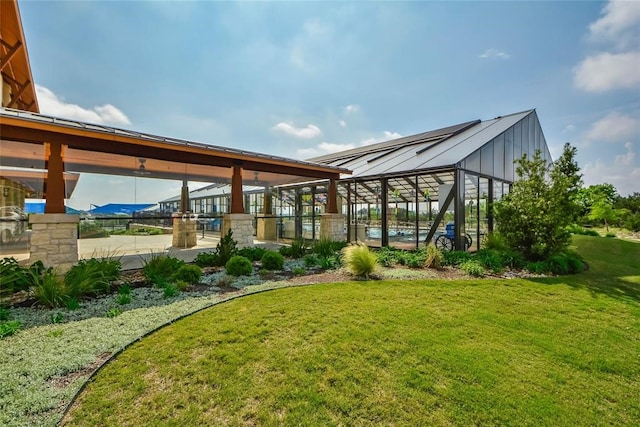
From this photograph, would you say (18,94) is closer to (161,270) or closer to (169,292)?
(161,270)

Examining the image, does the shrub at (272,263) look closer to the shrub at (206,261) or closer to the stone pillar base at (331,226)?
the shrub at (206,261)

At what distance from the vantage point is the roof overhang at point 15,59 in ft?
25.4

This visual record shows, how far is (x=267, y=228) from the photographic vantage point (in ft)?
47.1

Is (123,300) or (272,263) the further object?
(272,263)

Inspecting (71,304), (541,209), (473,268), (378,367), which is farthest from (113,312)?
(541,209)

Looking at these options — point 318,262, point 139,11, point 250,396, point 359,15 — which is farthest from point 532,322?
point 139,11

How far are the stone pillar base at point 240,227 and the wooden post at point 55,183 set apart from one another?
4.06m

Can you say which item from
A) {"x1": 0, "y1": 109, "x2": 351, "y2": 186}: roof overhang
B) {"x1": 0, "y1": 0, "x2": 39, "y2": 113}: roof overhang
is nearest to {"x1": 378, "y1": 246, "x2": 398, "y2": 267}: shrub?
{"x1": 0, "y1": 109, "x2": 351, "y2": 186}: roof overhang

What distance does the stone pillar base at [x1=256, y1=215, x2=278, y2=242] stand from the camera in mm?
14297

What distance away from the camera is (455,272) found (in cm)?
702

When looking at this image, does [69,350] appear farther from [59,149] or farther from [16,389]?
[59,149]

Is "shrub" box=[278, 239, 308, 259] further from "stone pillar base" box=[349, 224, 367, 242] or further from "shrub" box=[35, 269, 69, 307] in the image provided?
"shrub" box=[35, 269, 69, 307]

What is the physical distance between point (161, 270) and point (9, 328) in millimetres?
2674

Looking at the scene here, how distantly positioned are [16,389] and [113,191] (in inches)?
309
